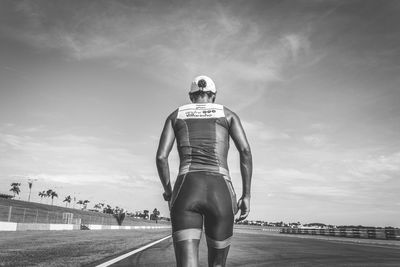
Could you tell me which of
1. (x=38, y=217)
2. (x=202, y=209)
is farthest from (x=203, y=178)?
(x=38, y=217)

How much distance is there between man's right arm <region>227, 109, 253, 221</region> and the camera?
312cm

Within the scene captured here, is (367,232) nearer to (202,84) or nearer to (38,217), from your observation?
(202,84)

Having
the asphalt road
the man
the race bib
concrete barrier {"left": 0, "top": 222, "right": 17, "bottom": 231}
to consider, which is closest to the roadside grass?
the asphalt road

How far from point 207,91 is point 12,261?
5939mm

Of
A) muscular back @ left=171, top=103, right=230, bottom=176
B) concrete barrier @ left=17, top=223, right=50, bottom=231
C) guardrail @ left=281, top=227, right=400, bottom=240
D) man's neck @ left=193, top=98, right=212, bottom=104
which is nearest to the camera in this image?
muscular back @ left=171, top=103, right=230, bottom=176

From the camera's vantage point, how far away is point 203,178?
2.93m

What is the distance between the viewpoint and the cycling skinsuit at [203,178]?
2816mm

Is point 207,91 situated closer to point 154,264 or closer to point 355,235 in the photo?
point 154,264

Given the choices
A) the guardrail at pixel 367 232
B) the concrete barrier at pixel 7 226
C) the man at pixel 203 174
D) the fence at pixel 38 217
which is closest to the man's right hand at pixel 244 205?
the man at pixel 203 174

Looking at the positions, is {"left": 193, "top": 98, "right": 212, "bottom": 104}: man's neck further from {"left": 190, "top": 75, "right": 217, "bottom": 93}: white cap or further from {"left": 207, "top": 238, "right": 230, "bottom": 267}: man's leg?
{"left": 207, "top": 238, "right": 230, "bottom": 267}: man's leg

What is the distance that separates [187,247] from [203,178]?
53 centimetres

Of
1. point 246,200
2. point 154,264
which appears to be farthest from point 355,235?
point 246,200

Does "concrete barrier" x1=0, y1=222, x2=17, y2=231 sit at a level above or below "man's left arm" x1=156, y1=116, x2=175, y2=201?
below

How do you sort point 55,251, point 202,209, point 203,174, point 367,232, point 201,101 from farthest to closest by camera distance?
point 367,232 → point 55,251 → point 201,101 → point 203,174 → point 202,209
